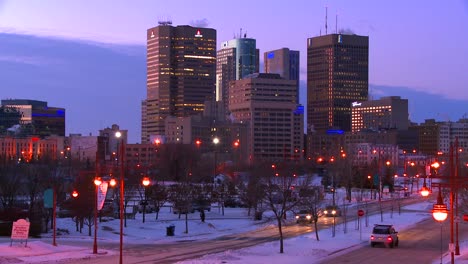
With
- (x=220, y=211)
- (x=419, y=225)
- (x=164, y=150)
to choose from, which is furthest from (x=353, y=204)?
(x=164, y=150)

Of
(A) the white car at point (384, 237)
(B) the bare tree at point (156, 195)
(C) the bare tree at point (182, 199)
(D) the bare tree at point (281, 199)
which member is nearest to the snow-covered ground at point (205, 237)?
(C) the bare tree at point (182, 199)

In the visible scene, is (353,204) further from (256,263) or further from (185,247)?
(256,263)

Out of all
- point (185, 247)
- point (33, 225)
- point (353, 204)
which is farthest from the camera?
point (353, 204)

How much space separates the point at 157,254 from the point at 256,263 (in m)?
7.28

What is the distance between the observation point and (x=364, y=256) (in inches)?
1747

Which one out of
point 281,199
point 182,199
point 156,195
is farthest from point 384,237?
point 156,195

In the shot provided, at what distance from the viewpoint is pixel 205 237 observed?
195 ft

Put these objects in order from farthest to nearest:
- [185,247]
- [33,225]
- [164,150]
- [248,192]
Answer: [164,150], [248,192], [33,225], [185,247]

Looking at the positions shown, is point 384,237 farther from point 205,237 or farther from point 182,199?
point 182,199

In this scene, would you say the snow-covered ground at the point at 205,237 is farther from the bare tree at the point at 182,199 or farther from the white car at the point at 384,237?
the white car at the point at 384,237

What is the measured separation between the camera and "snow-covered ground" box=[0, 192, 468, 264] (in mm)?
41688

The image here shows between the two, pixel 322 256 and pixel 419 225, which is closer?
pixel 322 256

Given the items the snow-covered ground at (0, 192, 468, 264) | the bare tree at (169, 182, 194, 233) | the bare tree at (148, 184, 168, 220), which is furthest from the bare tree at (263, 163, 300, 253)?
the bare tree at (148, 184, 168, 220)

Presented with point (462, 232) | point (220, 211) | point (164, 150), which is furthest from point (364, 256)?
point (164, 150)
